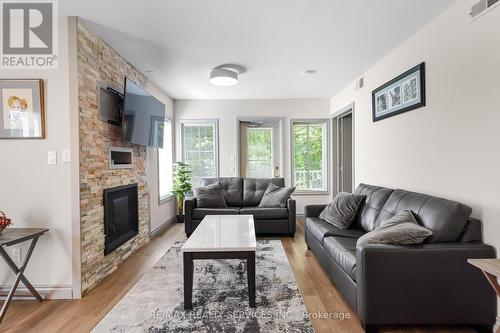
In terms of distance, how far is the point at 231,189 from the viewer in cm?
487

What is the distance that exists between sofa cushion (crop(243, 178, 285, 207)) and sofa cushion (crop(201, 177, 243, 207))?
90 millimetres

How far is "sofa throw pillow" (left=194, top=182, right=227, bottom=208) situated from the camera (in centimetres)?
442

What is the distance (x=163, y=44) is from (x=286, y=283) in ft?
9.23

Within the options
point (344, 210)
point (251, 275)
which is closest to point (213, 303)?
point (251, 275)

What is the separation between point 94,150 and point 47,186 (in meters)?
0.51

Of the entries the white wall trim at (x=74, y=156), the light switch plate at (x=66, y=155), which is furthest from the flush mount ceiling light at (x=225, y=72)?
the light switch plate at (x=66, y=155)

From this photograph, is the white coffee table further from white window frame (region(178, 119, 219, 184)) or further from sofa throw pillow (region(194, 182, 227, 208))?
white window frame (region(178, 119, 219, 184))

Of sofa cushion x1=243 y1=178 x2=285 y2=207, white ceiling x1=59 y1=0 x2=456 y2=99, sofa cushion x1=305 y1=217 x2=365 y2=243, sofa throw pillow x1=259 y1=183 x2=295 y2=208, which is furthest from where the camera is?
sofa cushion x1=243 y1=178 x2=285 y2=207

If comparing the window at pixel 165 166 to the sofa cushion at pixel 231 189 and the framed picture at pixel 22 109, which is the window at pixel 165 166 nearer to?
the sofa cushion at pixel 231 189

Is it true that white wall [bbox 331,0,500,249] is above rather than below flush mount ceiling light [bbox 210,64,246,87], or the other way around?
below

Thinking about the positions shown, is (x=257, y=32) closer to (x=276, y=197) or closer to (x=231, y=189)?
(x=276, y=197)

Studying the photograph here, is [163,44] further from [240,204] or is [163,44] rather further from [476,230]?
[476,230]

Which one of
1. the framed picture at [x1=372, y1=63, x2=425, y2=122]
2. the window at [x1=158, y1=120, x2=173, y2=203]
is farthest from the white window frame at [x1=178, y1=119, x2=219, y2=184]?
the framed picture at [x1=372, y1=63, x2=425, y2=122]

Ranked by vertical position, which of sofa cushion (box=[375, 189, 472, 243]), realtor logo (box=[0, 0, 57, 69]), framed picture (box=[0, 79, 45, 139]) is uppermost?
realtor logo (box=[0, 0, 57, 69])
